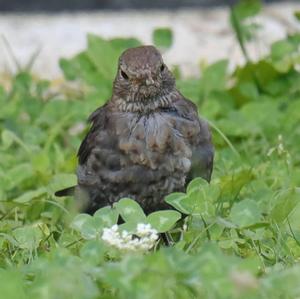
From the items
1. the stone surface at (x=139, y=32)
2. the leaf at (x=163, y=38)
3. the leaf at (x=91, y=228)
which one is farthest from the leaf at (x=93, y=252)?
the stone surface at (x=139, y=32)

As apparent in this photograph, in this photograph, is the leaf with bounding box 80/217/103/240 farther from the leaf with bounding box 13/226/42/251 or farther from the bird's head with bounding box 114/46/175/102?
the bird's head with bounding box 114/46/175/102

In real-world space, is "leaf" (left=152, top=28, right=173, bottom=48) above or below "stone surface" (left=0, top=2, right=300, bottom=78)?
above

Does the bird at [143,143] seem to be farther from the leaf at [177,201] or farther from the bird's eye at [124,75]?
the leaf at [177,201]

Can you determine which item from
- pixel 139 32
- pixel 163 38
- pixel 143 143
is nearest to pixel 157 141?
pixel 143 143

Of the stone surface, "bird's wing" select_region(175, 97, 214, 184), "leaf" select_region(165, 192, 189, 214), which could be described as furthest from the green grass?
the stone surface

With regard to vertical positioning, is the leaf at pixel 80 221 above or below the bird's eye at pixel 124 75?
below

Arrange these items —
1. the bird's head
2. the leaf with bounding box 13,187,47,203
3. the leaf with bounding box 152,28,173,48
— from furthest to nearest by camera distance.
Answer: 1. the leaf with bounding box 152,28,173,48
2. the leaf with bounding box 13,187,47,203
3. the bird's head
